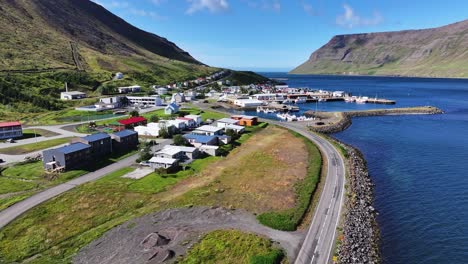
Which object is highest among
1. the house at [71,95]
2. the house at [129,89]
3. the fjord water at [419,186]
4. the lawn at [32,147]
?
the house at [129,89]

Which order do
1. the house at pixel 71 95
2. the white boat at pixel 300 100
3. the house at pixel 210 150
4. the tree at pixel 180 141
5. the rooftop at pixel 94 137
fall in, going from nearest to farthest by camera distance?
the rooftop at pixel 94 137
the house at pixel 210 150
the tree at pixel 180 141
the house at pixel 71 95
the white boat at pixel 300 100

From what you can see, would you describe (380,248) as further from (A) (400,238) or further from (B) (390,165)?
(B) (390,165)

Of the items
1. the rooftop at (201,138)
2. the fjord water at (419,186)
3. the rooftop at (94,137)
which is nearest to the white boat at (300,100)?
the fjord water at (419,186)

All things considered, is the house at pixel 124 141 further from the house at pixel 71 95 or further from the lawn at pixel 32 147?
the house at pixel 71 95

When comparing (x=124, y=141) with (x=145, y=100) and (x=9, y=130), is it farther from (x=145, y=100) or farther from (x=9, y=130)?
(x=145, y=100)

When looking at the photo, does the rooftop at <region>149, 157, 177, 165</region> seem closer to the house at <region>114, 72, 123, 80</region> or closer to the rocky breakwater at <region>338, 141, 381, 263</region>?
the rocky breakwater at <region>338, 141, 381, 263</region>

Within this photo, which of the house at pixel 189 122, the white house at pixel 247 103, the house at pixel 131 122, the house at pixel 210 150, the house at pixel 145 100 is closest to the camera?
the house at pixel 210 150

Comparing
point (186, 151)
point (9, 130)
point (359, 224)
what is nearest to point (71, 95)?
point (9, 130)
